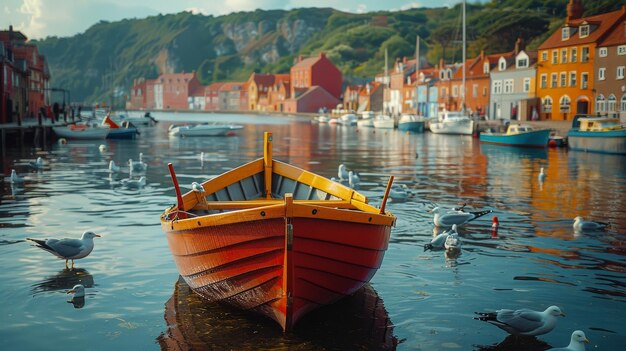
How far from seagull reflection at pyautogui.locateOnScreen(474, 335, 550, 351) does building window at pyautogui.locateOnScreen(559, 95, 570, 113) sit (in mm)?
67233

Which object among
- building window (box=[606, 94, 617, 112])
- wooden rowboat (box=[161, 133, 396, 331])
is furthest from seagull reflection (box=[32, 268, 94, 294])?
building window (box=[606, 94, 617, 112])

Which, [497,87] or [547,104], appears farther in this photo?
[497,87]

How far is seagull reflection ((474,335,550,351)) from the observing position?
33.1 ft

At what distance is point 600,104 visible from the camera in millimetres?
68250

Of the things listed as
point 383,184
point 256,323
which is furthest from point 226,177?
point 383,184

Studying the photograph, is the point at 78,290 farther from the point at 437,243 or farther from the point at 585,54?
the point at 585,54

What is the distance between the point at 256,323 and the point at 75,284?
166 inches

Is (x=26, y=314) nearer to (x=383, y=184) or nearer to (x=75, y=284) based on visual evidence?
(x=75, y=284)

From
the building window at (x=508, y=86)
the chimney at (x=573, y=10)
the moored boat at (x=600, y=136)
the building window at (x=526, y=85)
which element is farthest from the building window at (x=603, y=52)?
the moored boat at (x=600, y=136)

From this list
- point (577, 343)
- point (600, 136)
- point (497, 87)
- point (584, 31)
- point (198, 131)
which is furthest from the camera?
point (497, 87)

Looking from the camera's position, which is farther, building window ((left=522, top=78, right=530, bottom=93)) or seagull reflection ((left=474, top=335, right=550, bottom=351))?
building window ((left=522, top=78, right=530, bottom=93))

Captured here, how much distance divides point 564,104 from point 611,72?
7.72 meters

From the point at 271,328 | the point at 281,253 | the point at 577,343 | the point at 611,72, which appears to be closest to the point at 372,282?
the point at 271,328

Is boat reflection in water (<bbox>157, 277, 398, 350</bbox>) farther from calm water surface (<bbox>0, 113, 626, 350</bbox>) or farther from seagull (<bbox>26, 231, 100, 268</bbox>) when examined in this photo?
seagull (<bbox>26, 231, 100, 268</bbox>)
